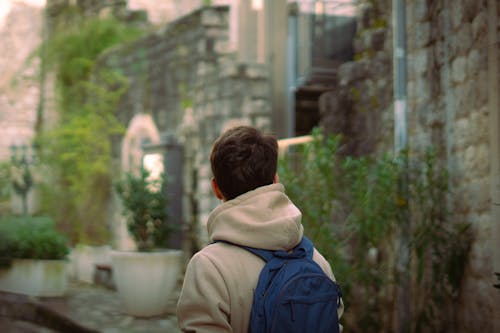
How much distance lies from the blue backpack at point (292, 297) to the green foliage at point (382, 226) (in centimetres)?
205

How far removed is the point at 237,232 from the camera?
1702mm

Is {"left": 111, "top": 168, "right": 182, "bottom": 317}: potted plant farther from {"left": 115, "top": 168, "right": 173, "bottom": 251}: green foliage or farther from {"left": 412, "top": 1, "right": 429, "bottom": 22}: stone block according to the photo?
{"left": 412, "top": 1, "right": 429, "bottom": 22}: stone block

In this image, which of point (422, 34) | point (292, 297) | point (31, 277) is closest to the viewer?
point (292, 297)

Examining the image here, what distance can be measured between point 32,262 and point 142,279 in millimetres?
1468

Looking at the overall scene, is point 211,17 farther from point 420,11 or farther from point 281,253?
point 281,253

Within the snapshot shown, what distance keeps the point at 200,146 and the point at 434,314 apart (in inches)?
169

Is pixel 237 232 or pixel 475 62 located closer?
pixel 237 232

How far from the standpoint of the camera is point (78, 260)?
820 centimetres

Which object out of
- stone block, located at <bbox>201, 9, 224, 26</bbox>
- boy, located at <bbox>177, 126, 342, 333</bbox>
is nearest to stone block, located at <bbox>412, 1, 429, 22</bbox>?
boy, located at <bbox>177, 126, 342, 333</bbox>

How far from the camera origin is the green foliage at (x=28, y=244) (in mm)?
6414

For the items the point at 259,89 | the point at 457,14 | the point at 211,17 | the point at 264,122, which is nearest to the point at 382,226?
the point at 457,14

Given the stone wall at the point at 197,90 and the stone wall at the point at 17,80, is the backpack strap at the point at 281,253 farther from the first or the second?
the stone wall at the point at 17,80

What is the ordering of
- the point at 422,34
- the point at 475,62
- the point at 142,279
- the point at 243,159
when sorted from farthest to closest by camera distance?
the point at 142,279, the point at 422,34, the point at 475,62, the point at 243,159

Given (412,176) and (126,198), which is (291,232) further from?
(126,198)
